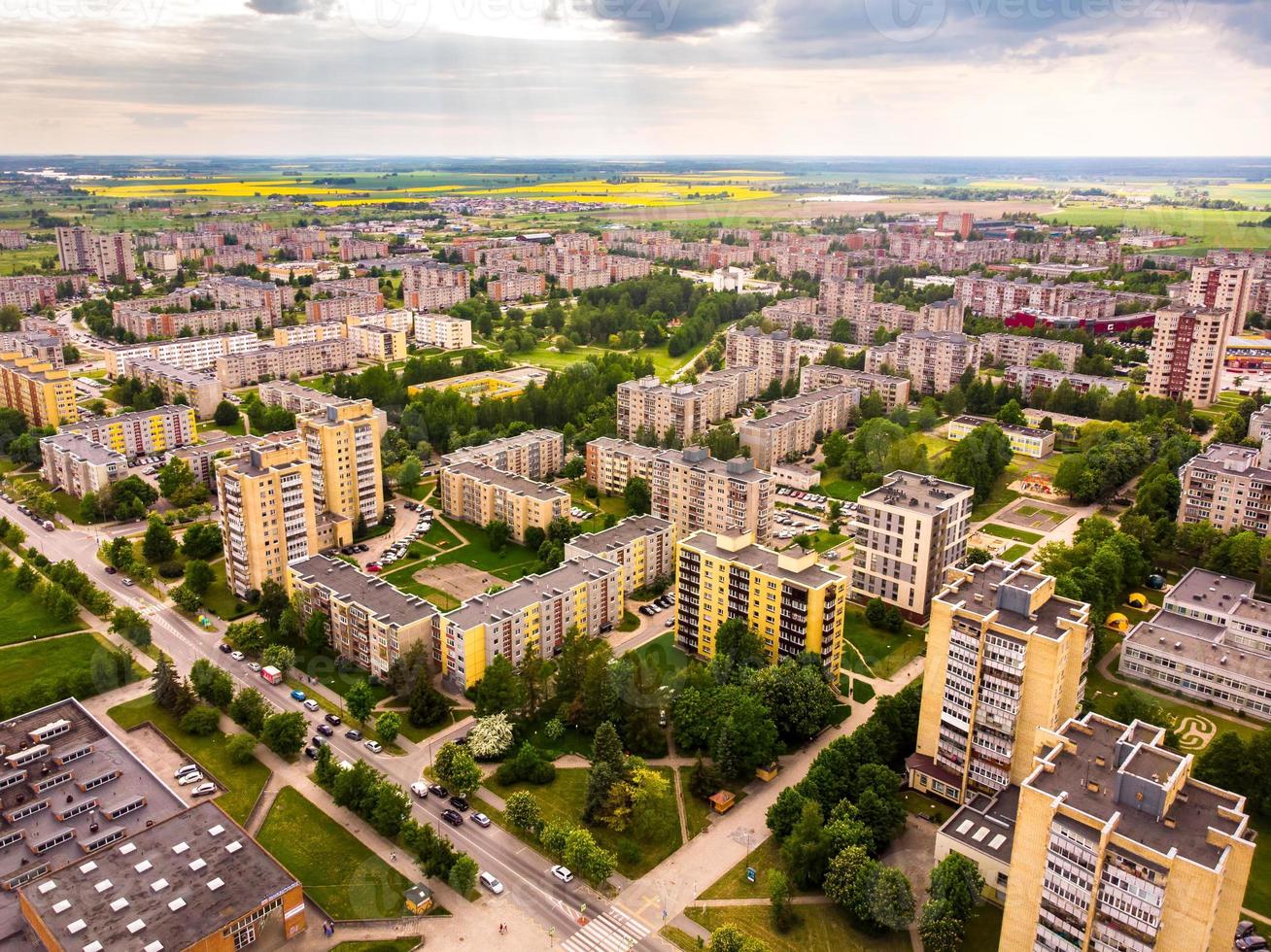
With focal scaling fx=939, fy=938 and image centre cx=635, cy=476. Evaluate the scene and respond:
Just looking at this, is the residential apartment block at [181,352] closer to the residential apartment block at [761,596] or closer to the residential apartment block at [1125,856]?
the residential apartment block at [761,596]

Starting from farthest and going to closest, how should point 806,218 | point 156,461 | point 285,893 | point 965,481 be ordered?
point 806,218 → point 156,461 → point 965,481 → point 285,893

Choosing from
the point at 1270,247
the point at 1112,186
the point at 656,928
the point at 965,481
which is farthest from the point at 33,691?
the point at 1112,186

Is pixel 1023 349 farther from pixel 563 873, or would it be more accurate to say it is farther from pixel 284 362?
pixel 563 873

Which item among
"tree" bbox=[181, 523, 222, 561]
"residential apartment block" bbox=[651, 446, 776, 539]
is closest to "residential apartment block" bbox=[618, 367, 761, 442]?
"residential apartment block" bbox=[651, 446, 776, 539]

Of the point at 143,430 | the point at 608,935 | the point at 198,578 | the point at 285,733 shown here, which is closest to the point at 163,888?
the point at 285,733

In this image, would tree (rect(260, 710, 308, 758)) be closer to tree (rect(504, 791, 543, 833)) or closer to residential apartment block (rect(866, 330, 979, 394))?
tree (rect(504, 791, 543, 833))

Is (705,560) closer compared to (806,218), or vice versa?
(705,560)

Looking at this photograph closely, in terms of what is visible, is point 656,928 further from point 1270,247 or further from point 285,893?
point 1270,247
